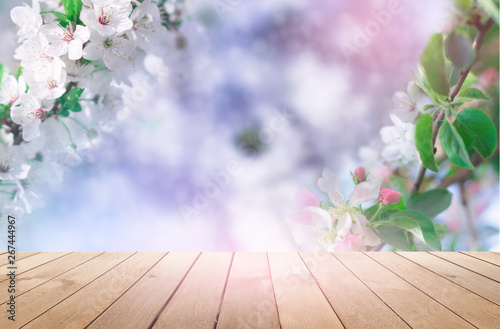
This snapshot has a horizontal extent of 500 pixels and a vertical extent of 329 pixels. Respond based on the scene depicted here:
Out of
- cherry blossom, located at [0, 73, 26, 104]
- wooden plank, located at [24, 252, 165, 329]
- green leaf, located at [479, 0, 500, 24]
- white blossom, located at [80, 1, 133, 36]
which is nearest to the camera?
green leaf, located at [479, 0, 500, 24]

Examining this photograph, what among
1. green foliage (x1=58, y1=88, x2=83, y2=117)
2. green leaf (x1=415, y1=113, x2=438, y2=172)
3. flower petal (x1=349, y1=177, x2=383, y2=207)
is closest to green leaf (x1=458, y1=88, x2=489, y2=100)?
green leaf (x1=415, y1=113, x2=438, y2=172)

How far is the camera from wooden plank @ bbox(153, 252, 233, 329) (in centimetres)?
86

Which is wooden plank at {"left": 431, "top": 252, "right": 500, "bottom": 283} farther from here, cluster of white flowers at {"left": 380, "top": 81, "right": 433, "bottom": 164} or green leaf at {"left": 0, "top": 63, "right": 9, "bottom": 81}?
green leaf at {"left": 0, "top": 63, "right": 9, "bottom": 81}

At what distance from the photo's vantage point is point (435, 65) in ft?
4.19

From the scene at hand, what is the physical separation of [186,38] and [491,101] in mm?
1233

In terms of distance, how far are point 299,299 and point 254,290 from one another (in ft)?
0.46

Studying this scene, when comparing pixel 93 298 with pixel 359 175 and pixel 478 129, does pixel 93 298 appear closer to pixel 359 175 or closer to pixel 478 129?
pixel 359 175

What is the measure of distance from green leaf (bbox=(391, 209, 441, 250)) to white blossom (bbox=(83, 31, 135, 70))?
1.13 metres

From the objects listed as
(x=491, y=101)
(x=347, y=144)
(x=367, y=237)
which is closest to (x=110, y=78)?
(x=347, y=144)

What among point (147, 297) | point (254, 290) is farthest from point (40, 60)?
point (254, 290)

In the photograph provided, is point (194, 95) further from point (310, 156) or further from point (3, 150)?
point (3, 150)

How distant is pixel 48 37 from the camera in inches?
48.4

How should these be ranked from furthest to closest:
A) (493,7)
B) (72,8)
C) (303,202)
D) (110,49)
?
(303,202)
(110,49)
(72,8)
(493,7)

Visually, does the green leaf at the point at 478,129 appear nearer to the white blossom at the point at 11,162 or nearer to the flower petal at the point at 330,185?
the flower petal at the point at 330,185
